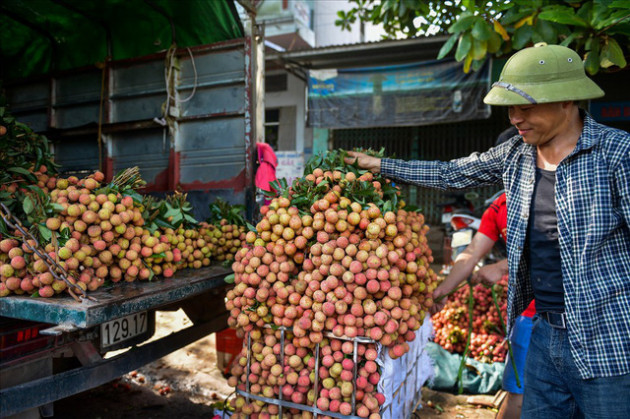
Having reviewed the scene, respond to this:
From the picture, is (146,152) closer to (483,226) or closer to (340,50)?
(483,226)

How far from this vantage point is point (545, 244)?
1.87 metres

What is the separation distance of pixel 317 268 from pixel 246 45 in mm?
2311

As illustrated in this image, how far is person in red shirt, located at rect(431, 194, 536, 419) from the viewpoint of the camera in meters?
2.56

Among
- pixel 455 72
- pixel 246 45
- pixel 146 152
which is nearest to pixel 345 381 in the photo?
pixel 246 45

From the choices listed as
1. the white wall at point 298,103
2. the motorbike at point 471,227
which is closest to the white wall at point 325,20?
the white wall at point 298,103

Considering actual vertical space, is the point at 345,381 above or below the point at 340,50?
below

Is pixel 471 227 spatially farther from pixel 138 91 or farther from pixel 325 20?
pixel 325 20

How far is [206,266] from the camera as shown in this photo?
3.12 m

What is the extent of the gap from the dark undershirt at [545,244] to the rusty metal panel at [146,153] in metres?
3.30

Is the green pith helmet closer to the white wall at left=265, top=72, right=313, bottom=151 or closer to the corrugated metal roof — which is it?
the corrugated metal roof

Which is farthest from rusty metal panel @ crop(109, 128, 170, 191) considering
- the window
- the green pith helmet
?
the window

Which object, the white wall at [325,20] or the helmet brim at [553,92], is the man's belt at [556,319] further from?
the white wall at [325,20]

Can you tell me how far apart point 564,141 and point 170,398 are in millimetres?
3610

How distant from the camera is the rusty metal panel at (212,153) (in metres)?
3.73
